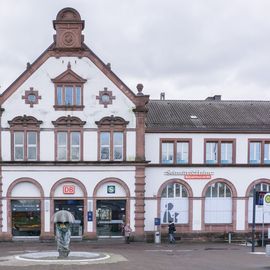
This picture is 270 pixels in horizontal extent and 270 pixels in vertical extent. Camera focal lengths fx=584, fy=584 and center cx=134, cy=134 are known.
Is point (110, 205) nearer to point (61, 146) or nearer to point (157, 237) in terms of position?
point (157, 237)

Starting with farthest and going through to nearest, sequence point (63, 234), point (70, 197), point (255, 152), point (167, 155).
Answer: point (255, 152) → point (167, 155) → point (70, 197) → point (63, 234)

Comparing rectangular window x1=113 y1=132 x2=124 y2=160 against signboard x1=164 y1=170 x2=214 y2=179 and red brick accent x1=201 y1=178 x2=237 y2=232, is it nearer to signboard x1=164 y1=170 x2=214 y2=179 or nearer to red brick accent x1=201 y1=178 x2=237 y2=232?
signboard x1=164 y1=170 x2=214 y2=179

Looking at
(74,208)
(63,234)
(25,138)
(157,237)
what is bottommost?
(157,237)

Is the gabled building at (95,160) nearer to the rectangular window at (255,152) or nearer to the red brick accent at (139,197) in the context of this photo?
the red brick accent at (139,197)

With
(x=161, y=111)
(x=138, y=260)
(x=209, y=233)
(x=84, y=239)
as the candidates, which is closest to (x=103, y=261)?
(x=138, y=260)

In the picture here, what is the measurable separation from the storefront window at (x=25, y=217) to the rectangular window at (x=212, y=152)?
13380 millimetres

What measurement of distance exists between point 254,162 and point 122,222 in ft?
37.0

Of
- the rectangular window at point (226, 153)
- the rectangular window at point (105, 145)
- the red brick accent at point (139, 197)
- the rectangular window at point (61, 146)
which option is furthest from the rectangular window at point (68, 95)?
the rectangular window at point (226, 153)

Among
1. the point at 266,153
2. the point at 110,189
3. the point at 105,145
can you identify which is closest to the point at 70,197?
the point at 110,189

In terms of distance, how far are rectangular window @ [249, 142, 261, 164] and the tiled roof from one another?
119 centimetres

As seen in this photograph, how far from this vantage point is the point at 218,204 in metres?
44.9

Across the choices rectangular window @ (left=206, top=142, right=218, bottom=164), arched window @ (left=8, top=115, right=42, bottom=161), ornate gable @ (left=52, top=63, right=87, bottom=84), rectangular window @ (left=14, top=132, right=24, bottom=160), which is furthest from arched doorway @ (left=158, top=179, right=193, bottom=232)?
rectangular window @ (left=14, top=132, right=24, bottom=160)

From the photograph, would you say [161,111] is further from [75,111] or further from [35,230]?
[35,230]

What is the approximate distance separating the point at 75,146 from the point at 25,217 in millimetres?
6352
